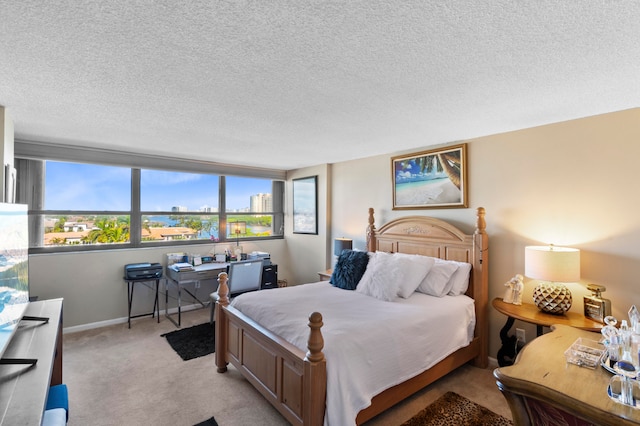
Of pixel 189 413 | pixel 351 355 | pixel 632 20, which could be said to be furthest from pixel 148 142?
pixel 632 20

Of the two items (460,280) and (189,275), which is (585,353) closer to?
(460,280)

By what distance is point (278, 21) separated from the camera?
1.28m

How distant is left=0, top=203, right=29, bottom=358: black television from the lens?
1.48m

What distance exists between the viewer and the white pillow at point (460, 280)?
2.91 meters

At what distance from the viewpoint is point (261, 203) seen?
5.55 metres

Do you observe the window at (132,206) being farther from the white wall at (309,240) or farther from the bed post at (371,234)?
the bed post at (371,234)

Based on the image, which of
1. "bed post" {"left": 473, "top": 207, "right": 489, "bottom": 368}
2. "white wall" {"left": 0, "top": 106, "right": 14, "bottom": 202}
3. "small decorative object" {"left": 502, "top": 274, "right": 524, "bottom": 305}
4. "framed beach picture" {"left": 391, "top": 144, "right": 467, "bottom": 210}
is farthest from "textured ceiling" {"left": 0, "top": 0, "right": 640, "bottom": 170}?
"small decorative object" {"left": 502, "top": 274, "right": 524, "bottom": 305}

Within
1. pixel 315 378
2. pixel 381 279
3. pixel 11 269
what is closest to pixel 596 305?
pixel 381 279

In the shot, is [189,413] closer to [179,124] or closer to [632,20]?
[179,124]

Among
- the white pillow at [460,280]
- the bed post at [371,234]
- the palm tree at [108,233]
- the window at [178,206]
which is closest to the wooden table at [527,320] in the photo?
the white pillow at [460,280]

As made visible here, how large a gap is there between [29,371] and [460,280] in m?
3.11

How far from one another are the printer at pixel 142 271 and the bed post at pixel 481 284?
384 centimetres

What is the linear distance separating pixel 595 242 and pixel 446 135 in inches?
59.8

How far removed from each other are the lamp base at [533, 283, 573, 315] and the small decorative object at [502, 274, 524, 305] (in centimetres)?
15
